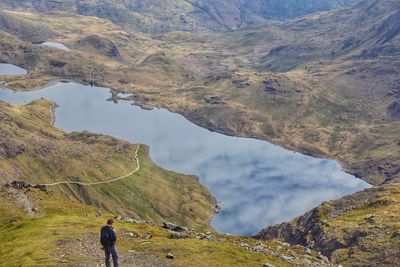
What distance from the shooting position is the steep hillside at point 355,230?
113938 millimetres

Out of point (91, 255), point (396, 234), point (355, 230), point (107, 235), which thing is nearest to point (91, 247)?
point (91, 255)

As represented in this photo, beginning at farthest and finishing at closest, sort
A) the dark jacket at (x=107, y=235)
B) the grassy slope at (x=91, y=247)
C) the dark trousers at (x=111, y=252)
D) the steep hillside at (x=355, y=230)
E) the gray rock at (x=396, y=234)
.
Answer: the gray rock at (x=396, y=234)
the steep hillside at (x=355, y=230)
the grassy slope at (x=91, y=247)
the dark trousers at (x=111, y=252)
the dark jacket at (x=107, y=235)

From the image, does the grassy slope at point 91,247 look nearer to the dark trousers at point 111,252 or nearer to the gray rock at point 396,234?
the dark trousers at point 111,252

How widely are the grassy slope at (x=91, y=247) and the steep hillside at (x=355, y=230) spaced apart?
56.2ft

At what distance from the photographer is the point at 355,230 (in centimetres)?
13012

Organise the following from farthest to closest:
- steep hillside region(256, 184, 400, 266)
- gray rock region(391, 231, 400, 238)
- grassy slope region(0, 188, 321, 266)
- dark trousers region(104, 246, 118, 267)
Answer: gray rock region(391, 231, 400, 238) → steep hillside region(256, 184, 400, 266) → grassy slope region(0, 188, 321, 266) → dark trousers region(104, 246, 118, 267)

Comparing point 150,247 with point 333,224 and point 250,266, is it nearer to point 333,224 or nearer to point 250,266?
point 250,266

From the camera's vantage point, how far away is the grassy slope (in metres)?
72.5

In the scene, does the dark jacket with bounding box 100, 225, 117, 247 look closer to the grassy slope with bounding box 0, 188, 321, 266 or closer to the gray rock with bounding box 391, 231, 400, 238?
the grassy slope with bounding box 0, 188, 321, 266

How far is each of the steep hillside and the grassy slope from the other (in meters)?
17.1

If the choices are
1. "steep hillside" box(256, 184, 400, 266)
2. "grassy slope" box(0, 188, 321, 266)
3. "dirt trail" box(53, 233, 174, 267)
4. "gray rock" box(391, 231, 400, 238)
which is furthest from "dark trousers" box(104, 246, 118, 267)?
"gray rock" box(391, 231, 400, 238)

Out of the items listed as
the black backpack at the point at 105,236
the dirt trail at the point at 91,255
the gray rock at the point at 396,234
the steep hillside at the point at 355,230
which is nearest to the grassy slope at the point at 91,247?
the dirt trail at the point at 91,255

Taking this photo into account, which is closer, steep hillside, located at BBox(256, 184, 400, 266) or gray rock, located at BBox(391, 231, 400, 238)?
steep hillside, located at BBox(256, 184, 400, 266)

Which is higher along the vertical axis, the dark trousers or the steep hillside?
the steep hillside
